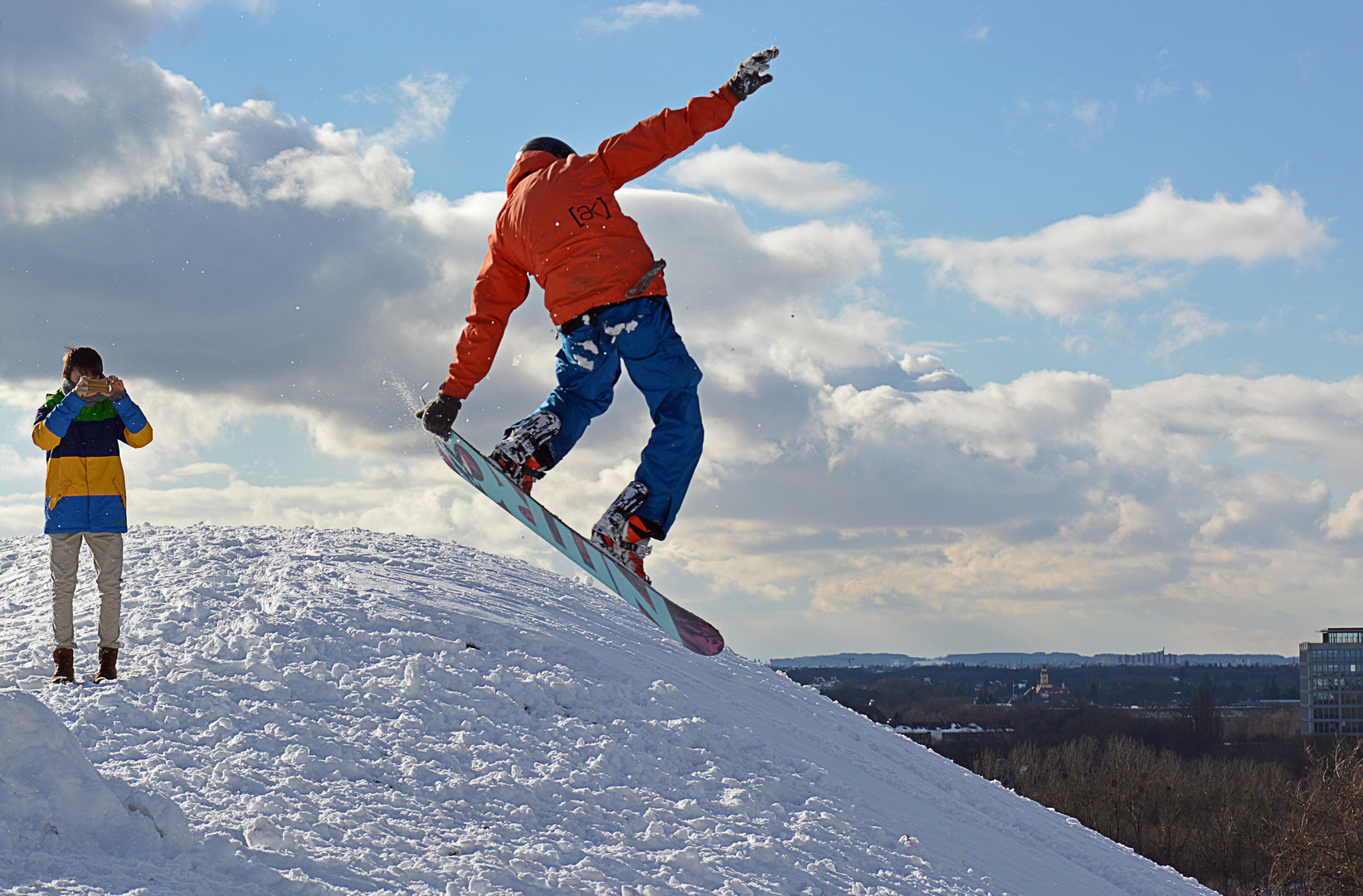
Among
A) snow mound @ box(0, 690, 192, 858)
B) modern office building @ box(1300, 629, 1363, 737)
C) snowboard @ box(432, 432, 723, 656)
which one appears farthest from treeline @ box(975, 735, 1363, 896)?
modern office building @ box(1300, 629, 1363, 737)

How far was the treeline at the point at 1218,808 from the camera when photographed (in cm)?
2597

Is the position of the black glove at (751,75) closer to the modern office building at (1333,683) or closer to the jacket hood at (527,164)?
the jacket hood at (527,164)

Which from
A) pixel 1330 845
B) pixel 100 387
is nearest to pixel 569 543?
pixel 100 387

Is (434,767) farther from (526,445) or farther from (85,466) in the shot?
(85,466)

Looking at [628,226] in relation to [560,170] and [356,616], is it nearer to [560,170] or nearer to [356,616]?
[560,170]

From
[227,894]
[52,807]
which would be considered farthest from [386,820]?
[52,807]

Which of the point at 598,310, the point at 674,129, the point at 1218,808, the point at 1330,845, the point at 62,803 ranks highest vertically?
the point at 674,129

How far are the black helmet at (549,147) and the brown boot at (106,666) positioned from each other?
5.28 meters

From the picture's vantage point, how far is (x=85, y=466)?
7758 millimetres

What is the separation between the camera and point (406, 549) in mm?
14258

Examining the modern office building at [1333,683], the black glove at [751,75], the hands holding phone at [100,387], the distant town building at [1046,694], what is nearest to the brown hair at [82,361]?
the hands holding phone at [100,387]

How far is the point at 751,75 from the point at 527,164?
1381 mm

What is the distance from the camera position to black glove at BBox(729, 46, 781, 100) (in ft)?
16.5

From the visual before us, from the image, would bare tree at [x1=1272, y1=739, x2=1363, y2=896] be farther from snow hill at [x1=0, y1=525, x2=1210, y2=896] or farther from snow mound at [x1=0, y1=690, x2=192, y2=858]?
snow mound at [x1=0, y1=690, x2=192, y2=858]
